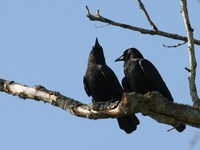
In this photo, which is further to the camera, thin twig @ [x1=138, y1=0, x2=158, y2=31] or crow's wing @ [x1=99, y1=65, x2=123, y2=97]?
crow's wing @ [x1=99, y1=65, x2=123, y2=97]

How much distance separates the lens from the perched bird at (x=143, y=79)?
7.65 metres

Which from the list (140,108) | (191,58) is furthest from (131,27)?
(140,108)

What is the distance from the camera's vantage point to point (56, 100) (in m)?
5.69

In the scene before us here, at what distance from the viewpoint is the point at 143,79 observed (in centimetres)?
779

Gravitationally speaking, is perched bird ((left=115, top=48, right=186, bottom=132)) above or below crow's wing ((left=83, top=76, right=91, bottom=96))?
below

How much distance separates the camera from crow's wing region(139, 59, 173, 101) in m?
7.60

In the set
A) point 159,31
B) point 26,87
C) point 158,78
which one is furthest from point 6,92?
point 158,78

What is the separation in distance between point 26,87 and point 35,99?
199 mm

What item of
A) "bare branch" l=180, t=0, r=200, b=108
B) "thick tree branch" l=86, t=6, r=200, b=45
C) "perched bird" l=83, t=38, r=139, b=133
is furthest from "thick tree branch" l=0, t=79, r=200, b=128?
"perched bird" l=83, t=38, r=139, b=133

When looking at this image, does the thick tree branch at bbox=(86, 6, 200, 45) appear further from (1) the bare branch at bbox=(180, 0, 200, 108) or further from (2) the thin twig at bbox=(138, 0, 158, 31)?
(1) the bare branch at bbox=(180, 0, 200, 108)

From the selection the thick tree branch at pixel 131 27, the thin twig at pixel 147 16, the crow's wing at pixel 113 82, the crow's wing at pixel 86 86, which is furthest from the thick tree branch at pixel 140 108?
the crow's wing at pixel 86 86

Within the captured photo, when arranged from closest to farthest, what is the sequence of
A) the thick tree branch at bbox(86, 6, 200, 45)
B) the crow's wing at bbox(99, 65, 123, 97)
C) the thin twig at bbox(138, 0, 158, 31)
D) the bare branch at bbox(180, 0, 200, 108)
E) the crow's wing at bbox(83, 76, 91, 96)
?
1. the bare branch at bbox(180, 0, 200, 108)
2. the thin twig at bbox(138, 0, 158, 31)
3. the thick tree branch at bbox(86, 6, 200, 45)
4. the crow's wing at bbox(99, 65, 123, 97)
5. the crow's wing at bbox(83, 76, 91, 96)

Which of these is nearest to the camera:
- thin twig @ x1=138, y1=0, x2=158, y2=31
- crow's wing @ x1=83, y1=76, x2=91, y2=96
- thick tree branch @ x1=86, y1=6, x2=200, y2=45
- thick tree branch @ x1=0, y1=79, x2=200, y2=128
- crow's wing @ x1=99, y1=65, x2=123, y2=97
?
thick tree branch @ x1=0, y1=79, x2=200, y2=128

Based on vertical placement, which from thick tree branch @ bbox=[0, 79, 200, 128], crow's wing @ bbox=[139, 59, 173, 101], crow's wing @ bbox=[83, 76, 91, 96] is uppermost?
crow's wing @ bbox=[83, 76, 91, 96]
